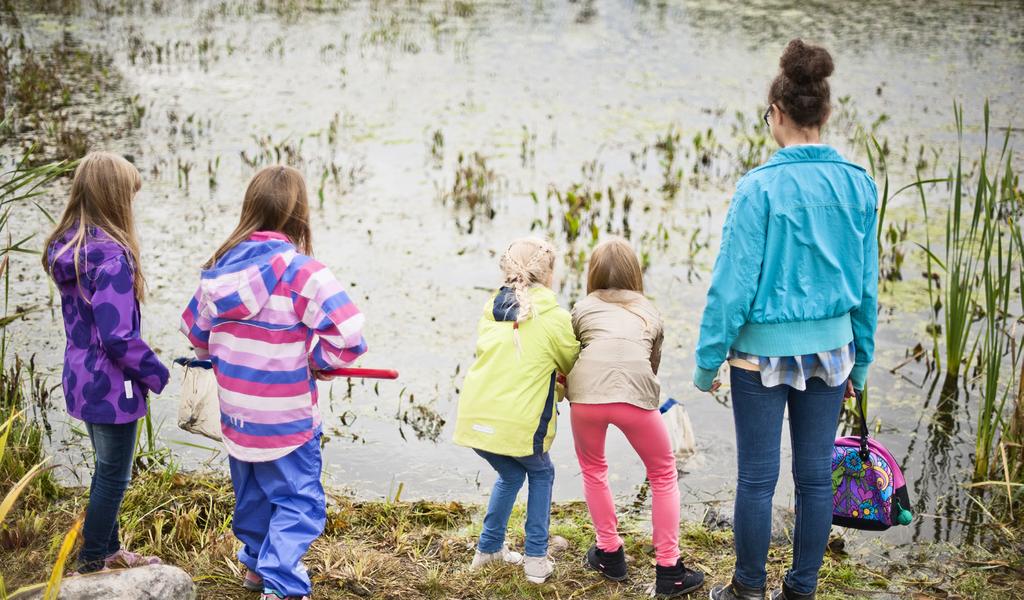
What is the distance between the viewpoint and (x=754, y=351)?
2684mm

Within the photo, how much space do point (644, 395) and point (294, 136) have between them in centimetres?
657

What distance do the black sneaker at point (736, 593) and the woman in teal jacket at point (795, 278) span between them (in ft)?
1.44

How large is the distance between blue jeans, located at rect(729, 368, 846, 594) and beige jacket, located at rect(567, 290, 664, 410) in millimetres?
342

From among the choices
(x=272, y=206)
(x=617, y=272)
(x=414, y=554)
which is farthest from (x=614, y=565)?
(x=272, y=206)

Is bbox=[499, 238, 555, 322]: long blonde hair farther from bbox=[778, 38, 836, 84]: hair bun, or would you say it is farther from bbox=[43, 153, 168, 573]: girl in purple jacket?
bbox=[43, 153, 168, 573]: girl in purple jacket

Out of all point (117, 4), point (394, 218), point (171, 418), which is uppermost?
point (117, 4)

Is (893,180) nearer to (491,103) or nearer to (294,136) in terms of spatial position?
(491,103)

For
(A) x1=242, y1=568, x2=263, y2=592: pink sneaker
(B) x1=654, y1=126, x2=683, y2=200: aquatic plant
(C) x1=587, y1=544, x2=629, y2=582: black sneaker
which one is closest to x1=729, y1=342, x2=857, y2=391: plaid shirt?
(C) x1=587, y1=544, x2=629, y2=582: black sneaker

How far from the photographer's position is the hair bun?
8.48 feet

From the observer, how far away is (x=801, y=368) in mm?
2648

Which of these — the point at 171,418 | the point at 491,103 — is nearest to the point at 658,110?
the point at 491,103

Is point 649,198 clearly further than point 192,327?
Yes

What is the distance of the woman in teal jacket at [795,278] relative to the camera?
8.58 feet

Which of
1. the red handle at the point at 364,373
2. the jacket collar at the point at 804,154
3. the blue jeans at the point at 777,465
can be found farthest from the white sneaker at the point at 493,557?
the jacket collar at the point at 804,154
